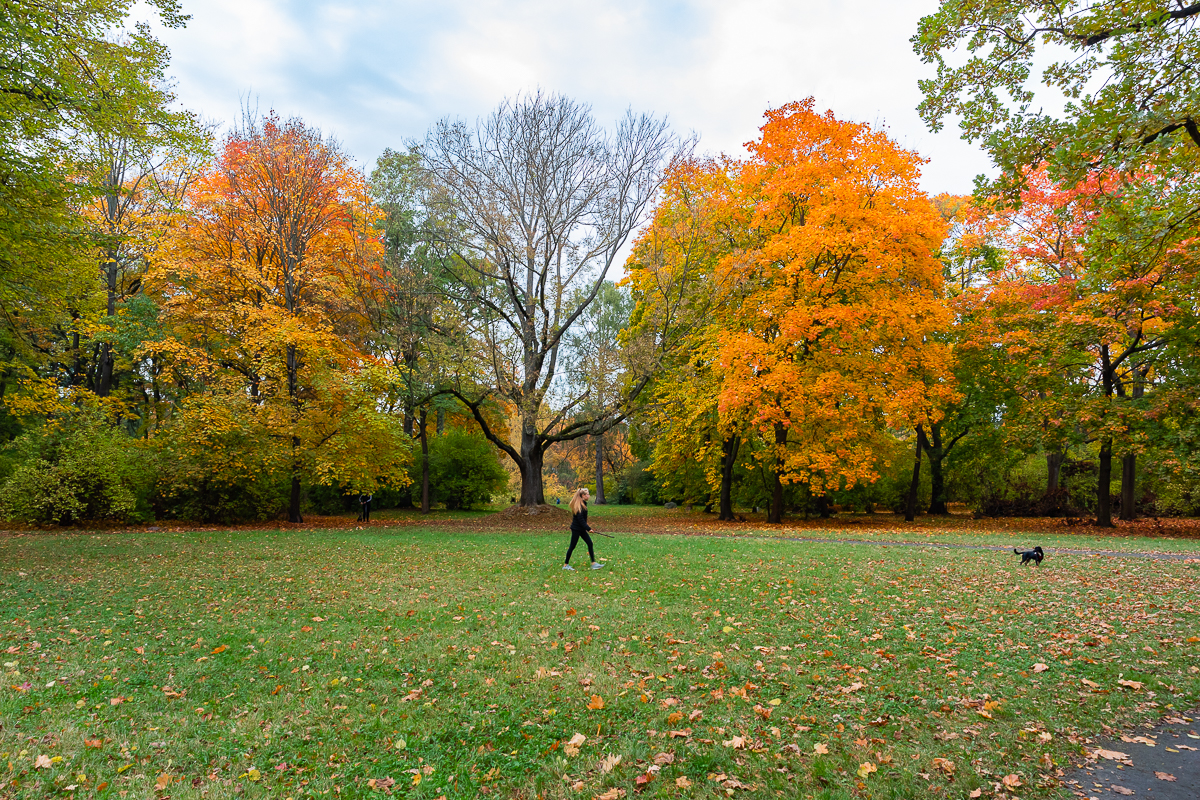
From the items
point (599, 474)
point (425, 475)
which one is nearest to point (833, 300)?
point (425, 475)

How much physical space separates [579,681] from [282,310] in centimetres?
1880

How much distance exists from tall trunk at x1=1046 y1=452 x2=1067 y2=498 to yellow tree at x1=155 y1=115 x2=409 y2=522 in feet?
87.9

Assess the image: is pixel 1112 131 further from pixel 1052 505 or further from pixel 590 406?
pixel 1052 505

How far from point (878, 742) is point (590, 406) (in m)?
18.3

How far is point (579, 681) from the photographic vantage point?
16.7 feet

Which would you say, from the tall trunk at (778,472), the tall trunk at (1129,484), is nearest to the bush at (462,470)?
the tall trunk at (778,472)

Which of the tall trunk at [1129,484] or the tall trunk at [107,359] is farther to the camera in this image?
the tall trunk at [107,359]

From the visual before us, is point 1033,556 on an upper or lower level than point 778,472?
lower

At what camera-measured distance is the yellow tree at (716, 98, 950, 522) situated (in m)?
19.6

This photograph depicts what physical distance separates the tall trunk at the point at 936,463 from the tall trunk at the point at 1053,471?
3.99m

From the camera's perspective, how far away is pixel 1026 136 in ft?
22.9

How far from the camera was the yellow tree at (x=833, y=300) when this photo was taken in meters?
19.6

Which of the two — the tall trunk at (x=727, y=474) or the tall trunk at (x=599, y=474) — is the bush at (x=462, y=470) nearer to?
the tall trunk at (x=727, y=474)

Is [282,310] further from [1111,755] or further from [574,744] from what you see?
[1111,755]
